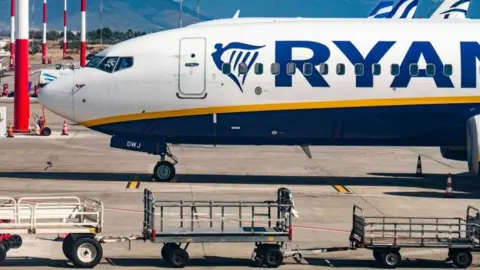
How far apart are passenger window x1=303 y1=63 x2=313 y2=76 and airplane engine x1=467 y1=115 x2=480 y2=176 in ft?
15.6

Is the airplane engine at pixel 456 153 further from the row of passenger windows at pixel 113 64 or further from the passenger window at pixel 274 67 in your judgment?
the row of passenger windows at pixel 113 64

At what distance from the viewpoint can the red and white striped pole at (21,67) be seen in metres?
45.0

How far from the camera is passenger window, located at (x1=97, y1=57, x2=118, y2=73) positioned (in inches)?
1230

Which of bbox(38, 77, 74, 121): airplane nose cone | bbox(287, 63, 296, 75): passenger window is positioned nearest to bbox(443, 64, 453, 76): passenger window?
bbox(287, 63, 296, 75): passenger window

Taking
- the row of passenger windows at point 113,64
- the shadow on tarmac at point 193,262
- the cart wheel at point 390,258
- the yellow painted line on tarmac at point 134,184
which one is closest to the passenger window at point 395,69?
the row of passenger windows at point 113,64

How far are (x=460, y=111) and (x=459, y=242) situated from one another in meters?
11.7

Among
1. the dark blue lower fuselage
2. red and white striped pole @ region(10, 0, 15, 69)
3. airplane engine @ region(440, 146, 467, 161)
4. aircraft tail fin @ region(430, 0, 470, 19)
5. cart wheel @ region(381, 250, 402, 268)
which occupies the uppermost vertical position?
red and white striped pole @ region(10, 0, 15, 69)

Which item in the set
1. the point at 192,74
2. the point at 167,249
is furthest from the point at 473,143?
the point at 167,249

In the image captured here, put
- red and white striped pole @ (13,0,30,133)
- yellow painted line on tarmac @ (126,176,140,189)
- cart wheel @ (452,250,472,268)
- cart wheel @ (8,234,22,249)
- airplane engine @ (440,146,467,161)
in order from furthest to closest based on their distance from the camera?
1. red and white striped pole @ (13,0,30,133)
2. airplane engine @ (440,146,467,161)
3. yellow painted line on tarmac @ (126,176,140,189)
4. cart wheel @ (452,250,472,268)
5. cart wheel @ (8,234,22,249)

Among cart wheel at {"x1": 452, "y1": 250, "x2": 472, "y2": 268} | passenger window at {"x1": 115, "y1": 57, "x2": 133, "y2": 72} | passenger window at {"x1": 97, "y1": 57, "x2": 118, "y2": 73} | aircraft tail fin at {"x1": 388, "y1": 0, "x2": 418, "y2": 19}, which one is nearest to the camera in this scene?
cart wheel at {"x1": 452, "y1": 250, "x2": 472, "y2": 268}

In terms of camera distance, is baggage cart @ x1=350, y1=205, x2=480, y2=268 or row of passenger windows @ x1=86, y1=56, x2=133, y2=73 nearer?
baggage cart @ x1=350, y1=205, x2=480, y2=268

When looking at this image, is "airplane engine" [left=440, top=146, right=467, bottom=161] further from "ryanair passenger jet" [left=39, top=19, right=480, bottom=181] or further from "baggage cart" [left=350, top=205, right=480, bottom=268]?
"baggage cart" [left=350, top=205, right=480, bottom=268]

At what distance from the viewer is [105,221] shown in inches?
937

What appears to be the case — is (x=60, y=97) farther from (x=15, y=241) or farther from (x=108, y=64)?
(x=15, y=241)
